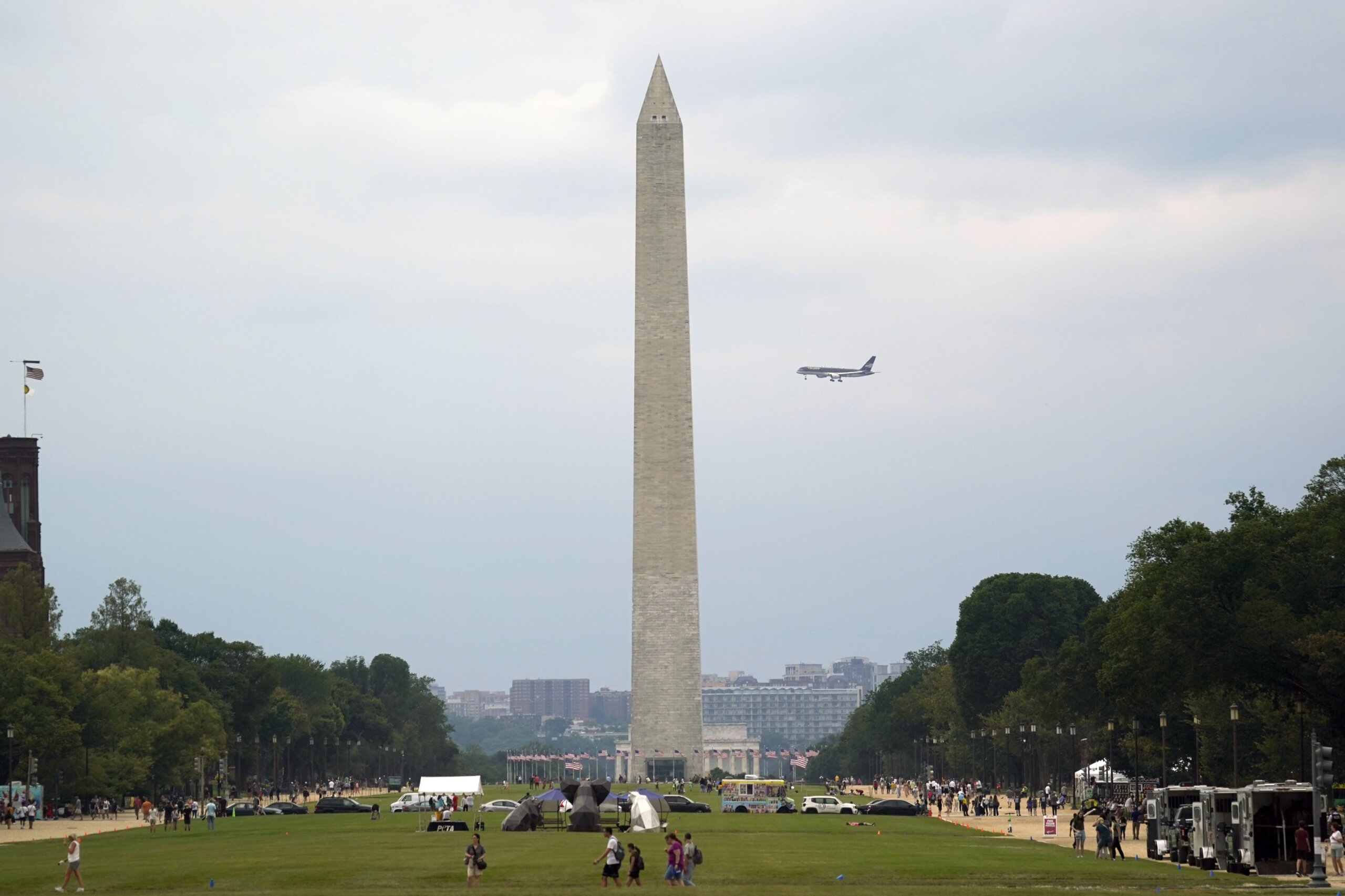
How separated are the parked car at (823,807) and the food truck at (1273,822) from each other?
36.4m

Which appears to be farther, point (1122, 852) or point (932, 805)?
point (932, 805)

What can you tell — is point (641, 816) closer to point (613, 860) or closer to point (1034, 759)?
point (613, 860)

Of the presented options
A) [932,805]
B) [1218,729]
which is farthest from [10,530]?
[1218,729]

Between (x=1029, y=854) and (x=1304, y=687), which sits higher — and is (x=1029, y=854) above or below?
below

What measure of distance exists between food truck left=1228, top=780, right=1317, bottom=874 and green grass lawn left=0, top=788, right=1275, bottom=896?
1250 millimetres

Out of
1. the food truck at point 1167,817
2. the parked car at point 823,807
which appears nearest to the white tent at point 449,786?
the parked car at point 823,807

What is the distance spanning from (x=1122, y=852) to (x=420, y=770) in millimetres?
123618

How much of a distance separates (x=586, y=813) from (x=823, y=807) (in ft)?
70.3

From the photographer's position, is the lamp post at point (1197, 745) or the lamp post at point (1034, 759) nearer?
the lamp post at point (1197, 745)

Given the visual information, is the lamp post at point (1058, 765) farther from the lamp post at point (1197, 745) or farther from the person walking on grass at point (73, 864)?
the person walking on grass at point (73, 864)

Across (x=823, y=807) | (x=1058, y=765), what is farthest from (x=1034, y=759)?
(x=823, y=807)

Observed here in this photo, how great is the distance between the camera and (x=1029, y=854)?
4400 centimetres

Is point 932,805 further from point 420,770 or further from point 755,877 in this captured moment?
point 420,770

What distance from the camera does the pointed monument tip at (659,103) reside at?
10162 cm
